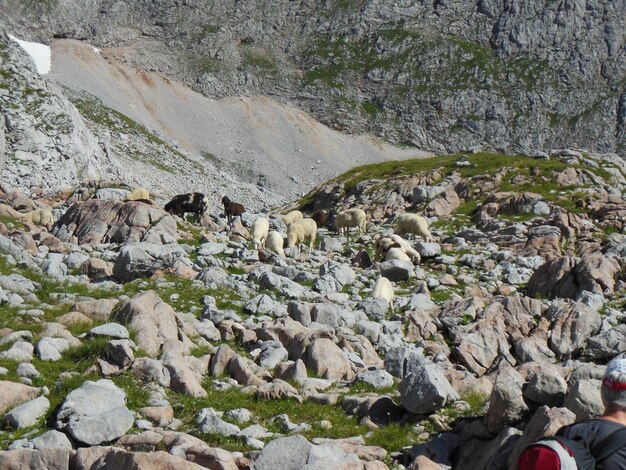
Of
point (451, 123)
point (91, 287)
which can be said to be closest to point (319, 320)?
point (91, 287)

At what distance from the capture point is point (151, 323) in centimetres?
1237

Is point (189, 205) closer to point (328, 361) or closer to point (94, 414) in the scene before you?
point (328, 361)

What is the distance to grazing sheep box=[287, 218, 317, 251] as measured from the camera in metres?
28.1

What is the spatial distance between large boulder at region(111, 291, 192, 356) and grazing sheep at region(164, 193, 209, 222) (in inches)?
753

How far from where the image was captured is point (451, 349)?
16.2 metres

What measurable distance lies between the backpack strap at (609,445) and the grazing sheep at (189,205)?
95.3 ft

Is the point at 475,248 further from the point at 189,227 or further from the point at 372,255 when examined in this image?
the point at 189,227

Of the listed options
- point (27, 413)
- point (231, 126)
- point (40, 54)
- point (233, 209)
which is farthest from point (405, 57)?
point (27, 413)

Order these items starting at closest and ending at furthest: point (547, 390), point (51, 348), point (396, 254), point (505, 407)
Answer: point (505, 407), point (547, 390), point (51, 348), point (396, 254)

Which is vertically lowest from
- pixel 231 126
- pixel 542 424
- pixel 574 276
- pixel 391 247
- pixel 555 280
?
pixel 231 126

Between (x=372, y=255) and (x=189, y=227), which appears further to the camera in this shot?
(x=372, y=255)

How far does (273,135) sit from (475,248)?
102306mm

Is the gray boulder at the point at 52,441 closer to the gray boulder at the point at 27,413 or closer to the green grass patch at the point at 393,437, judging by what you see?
the gray boulder at the point at 27,413

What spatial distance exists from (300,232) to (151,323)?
53.5 ft
